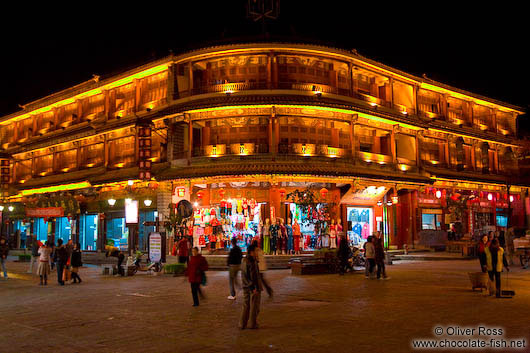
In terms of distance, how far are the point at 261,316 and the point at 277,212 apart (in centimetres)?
1636

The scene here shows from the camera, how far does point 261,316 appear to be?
11070 mm

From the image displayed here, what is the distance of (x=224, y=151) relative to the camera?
27.5 m

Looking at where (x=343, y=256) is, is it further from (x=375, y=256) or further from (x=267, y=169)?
(x=267, y=169)

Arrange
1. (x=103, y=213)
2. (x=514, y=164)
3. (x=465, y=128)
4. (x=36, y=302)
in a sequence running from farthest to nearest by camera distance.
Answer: (x=514, y=164), (x=465, y=128), (x=103, y=213), (x=36, y=302)

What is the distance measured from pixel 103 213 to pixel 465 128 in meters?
26.0

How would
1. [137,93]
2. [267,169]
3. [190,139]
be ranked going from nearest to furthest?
[267,169] → [190,139] → [137,93]

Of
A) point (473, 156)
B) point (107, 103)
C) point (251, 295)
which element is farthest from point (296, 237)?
point (473, 156)

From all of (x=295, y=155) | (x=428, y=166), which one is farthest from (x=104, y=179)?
(x=428, y=166)

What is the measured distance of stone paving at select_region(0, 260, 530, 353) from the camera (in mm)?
8602

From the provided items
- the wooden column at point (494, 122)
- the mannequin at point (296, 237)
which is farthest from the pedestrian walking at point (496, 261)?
the wooden column at point (494, 122)

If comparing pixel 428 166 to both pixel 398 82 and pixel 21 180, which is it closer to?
pixel 398 82

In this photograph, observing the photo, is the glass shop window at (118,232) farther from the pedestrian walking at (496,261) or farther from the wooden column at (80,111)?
the pedestrian walking at (496,261)

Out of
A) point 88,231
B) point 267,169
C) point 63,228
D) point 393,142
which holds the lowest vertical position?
point 88,231

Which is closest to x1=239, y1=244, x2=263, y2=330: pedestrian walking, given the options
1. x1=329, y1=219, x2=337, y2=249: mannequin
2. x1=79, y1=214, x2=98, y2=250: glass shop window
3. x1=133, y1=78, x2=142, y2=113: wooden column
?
x1=329, y1=219, x2=337, y2=249: mannequin
